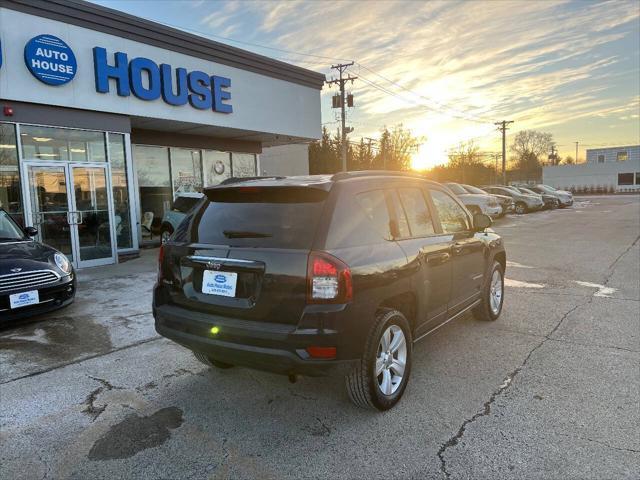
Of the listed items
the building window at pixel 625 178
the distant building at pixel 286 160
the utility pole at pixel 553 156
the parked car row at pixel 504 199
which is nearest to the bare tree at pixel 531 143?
the utility pole at pixel 553 156

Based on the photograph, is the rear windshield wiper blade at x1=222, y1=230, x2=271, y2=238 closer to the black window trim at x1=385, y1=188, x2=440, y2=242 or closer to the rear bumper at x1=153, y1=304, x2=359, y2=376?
the rear bumper at x1=153, y1=304, x2=359, y2=376

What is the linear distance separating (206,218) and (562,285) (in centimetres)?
623

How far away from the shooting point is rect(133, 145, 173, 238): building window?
14.0 meters

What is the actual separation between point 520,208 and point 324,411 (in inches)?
Answer: 957

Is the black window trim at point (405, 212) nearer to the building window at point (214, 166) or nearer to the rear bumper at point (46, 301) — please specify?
the rear bumper at point (46, 301)

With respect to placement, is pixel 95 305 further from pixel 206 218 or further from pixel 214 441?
pixel 214 441

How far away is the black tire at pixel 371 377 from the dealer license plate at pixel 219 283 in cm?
100

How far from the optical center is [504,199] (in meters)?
23.3

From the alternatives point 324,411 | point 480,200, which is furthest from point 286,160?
point 324,411

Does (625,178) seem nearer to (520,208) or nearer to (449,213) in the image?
(520,208)

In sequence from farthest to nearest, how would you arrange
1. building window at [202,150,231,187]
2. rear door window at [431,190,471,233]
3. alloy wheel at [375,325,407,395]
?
building window at [202,150,231,187]
rear door window at [431,190,471,233]
alloy wheel at [375,325,407,395]

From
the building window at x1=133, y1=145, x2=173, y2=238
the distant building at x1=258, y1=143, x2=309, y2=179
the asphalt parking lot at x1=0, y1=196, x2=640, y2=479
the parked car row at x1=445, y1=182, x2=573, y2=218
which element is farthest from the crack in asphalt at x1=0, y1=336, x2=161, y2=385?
the distant building at x1=258, y1=143, x2=309, y2=179

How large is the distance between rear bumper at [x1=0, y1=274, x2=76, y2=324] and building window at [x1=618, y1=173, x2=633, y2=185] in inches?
2851

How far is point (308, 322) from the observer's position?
2893 mm
